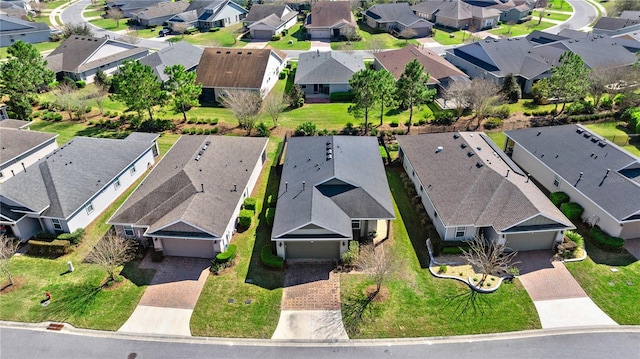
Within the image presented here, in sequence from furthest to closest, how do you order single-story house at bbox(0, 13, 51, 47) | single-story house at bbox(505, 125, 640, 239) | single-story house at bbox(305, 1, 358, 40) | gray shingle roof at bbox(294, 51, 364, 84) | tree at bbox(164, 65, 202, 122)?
single-story house at bbox(305, 1, 358, 40), single-story house at bbox(0, 13, 51, 47), gray shingle roof at bbox(294, 51, 364, 84), tree at bbox(164, 65, 202, 122), single-story house at bbox(505, 125, 640, 239)

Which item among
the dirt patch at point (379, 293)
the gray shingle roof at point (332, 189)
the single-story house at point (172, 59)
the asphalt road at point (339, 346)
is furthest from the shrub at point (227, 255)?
the single-story house at point (172, 59)

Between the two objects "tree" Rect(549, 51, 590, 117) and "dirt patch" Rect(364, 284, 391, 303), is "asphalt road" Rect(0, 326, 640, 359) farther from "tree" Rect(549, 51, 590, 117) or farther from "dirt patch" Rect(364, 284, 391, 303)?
"tree" Rect(549, 51, 590, 117)

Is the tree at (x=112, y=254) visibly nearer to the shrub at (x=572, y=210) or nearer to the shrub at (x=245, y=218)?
the shrub at (x=245, y=218)

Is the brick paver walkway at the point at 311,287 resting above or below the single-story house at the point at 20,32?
below

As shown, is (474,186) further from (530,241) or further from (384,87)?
(384,87)

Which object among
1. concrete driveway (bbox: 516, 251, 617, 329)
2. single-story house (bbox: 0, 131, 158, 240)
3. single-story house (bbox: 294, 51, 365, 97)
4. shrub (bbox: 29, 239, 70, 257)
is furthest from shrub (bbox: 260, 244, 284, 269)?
single-story house (bbox: 294, 51, 365, 97)
